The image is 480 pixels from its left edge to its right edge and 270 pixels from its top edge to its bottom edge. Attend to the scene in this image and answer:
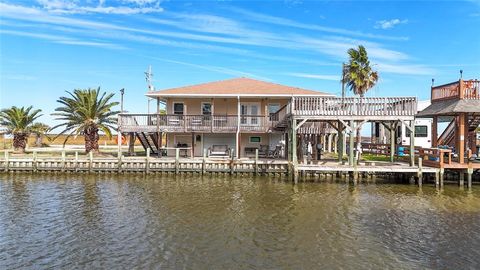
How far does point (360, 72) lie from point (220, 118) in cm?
1309

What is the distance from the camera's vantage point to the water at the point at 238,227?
29.1 ft

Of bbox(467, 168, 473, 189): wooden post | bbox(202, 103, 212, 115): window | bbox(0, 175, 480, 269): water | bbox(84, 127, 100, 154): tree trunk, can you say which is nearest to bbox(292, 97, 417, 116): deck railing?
bbox(467, 168, 473, 189): wooden post

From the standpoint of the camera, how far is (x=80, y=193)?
17281 millimetres

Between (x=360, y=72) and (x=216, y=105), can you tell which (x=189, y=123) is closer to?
(x=216, y=105)

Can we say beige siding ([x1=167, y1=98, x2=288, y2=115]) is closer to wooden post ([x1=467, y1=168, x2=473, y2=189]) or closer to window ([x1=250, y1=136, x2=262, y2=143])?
window ([x1=250, y1=136, x2=262, y2=143])

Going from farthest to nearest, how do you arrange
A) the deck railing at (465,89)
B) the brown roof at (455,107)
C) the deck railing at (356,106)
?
1. the deck railing at (356,106)
2. the deck railing at (465,89)
3. the brown roof at (455,107)

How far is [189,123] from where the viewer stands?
1046 inches

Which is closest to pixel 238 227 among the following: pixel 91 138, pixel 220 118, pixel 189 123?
pixel 220 118

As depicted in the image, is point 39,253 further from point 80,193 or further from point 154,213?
point 80,193

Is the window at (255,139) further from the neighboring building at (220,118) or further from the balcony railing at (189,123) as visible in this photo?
the balcony railing at (189,123)

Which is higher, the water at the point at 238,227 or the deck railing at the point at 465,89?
the deck railing at the point at 465,89

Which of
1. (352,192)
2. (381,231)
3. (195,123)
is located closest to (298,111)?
(352,192)

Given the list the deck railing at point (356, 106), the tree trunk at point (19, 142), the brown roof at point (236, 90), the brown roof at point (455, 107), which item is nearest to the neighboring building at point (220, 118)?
the brown roof at point (236, 90)

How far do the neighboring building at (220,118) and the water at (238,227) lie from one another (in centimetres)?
773
